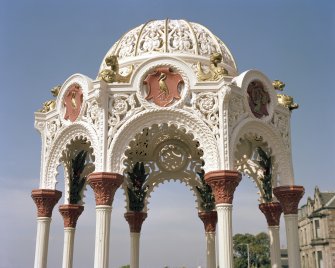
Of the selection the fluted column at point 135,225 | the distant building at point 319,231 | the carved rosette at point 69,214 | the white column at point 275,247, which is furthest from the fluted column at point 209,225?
the distant building at point 319,231

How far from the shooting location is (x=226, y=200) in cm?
1412

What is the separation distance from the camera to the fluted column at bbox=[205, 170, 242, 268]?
1361cm

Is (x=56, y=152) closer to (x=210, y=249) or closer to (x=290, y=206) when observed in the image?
(x=290, y=206)

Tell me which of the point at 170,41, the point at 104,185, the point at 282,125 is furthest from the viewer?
the point at 170,41

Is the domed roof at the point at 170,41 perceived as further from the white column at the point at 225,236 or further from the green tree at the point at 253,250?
the green tree at the point at 253,250

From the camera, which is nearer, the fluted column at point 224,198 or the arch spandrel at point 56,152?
the fluted column at point 224,198

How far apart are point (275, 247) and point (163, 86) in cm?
780

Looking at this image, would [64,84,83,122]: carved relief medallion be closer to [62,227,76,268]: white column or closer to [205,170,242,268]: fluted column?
[62,227,76,268]: white column

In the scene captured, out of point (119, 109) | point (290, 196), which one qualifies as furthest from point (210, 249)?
point (119, 109)

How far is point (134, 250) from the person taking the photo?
20609 mm

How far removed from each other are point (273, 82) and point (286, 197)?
14.9 ft

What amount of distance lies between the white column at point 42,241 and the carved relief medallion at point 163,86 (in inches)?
234

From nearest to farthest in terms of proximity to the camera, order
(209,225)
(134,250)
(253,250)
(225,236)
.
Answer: (225,236) → (134,250) → (209,225) → (253,250)

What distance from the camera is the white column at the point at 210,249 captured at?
21109mm
